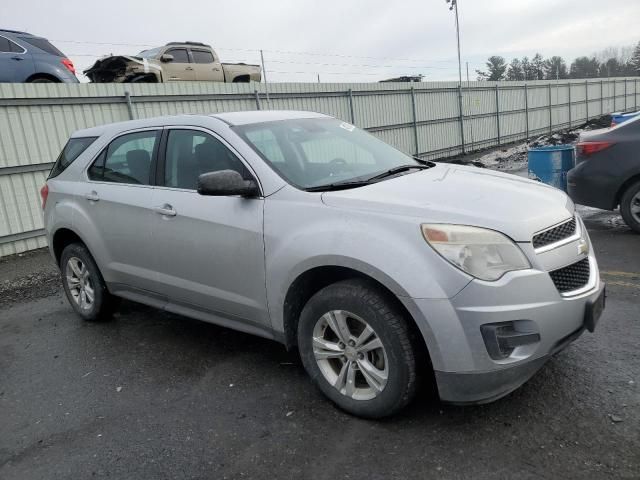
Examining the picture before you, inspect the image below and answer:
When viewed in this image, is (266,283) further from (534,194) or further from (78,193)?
(78,193)

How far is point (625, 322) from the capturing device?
12.8 feet

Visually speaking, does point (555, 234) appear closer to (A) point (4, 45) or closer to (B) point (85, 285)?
(B) point (85, 285)

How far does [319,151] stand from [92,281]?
2.42 metres

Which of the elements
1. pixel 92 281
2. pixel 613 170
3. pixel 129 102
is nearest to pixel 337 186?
pixel 92 281

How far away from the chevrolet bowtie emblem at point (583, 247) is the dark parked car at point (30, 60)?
11547 millimetres

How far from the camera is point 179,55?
50.8 ft

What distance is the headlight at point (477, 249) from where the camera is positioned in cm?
251

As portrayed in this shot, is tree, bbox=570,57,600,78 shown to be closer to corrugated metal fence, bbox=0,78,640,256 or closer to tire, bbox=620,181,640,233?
corrugated metal fence, bbox=0,78,640,256

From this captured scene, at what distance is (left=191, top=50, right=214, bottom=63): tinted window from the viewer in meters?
15.8

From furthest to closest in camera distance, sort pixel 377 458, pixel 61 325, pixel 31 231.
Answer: pixel 31 231 → pixel 61 325 → pixel 377 458

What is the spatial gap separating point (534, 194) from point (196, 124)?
2.30m

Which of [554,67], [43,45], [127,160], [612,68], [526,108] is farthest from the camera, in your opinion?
[554,67]

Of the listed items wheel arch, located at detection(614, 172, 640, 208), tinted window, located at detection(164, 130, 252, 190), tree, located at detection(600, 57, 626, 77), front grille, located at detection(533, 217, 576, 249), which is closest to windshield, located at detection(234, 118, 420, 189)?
tinted window, located at detection(164, 130, 252, 190)

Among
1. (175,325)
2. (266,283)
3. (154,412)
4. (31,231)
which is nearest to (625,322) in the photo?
(266,283)
